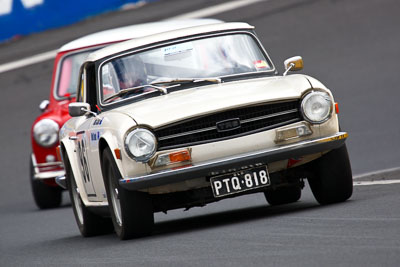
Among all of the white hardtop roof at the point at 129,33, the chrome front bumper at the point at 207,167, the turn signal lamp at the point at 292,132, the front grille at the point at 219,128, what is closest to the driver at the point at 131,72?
the front grille at the point at 219,128

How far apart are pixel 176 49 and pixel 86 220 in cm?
172

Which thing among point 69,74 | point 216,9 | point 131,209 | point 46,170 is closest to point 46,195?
point 46,170

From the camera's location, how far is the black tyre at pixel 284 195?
10.1 m

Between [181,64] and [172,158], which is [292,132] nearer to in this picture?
[172,158]

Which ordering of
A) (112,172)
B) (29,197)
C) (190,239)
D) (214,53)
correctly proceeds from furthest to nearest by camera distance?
1. (29,197)
2. (214,53)
3. (112,172)
4. (190,239)

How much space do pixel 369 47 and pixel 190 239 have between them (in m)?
11.8

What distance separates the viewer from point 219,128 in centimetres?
825

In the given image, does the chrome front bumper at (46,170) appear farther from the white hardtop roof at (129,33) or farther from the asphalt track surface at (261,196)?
the white hardtop roof at (129,33)

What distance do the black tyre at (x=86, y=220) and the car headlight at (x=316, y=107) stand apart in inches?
93.4

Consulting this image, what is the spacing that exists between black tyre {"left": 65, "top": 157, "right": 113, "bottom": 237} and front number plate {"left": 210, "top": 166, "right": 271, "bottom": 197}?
1.89 m

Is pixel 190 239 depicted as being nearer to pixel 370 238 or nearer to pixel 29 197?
pixel 370 238

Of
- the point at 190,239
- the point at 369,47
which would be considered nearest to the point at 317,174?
the point at 190,239

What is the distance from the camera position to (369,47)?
19.2 m

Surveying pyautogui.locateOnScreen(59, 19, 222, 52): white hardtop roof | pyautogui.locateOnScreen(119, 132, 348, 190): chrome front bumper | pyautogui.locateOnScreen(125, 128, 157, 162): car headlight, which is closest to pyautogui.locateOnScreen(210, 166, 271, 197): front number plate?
pyautogui.locateOnScreen(119, 132, 348, 190): chrome front bumper
